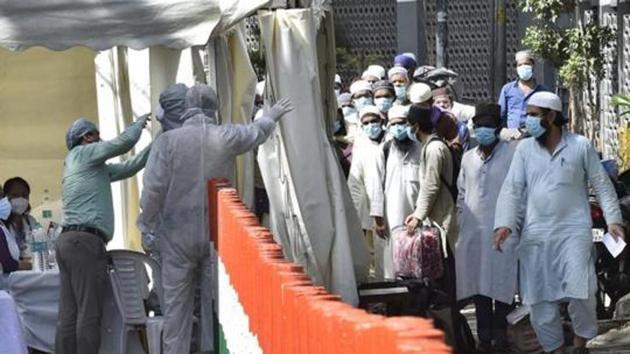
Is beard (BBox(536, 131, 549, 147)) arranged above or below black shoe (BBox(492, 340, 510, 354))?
above

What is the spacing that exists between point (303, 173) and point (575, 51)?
501 inches

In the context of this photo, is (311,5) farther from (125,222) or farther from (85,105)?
(85,105)

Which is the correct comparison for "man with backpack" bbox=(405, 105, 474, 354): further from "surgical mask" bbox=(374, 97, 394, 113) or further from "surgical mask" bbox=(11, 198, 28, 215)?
"surgical mask" bbox=(11, 198, 28, 215)

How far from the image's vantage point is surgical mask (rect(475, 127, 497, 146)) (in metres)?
11.9

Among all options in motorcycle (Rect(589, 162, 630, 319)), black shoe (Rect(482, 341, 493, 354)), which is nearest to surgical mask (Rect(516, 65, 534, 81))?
motorcycle (Rect(589, 162, 630, 319))

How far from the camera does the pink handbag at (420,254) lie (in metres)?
12.1

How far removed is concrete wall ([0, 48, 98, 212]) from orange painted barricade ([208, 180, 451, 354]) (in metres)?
6.18

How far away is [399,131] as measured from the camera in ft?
42.3

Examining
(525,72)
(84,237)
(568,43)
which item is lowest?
(84,237)

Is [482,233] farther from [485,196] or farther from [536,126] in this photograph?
[536,126]

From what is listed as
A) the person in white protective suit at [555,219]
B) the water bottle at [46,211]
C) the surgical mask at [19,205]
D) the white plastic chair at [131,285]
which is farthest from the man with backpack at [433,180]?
the water bottle at [46,211]

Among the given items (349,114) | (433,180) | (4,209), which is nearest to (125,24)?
(4,209)

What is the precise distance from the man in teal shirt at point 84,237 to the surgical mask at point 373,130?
2823 millimetres

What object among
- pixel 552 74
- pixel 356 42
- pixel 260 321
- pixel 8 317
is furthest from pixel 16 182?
pixel 356 42
